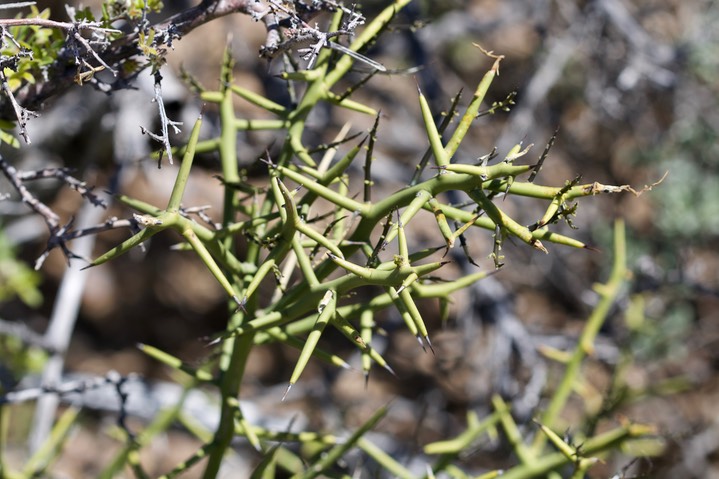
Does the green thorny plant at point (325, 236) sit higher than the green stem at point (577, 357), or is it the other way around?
the green thorny plant at point (325, 236)

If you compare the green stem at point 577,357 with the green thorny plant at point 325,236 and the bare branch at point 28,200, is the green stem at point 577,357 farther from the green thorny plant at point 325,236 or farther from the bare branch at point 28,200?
the bare branch at point 28,200

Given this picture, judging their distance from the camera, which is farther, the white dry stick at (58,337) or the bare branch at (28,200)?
the white dry stick at (58,337)

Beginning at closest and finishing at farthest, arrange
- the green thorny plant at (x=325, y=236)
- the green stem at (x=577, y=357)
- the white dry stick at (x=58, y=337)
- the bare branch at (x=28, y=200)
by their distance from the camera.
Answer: the green thorny plant at (x=325, y=236), the bare branch at (x=28, y=200), the green stem at (x=577, y=357), the white dry stick at (x=58, y=337)

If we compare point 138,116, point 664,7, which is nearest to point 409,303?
point 138,116

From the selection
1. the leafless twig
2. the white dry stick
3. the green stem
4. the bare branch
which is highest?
the leafless twig

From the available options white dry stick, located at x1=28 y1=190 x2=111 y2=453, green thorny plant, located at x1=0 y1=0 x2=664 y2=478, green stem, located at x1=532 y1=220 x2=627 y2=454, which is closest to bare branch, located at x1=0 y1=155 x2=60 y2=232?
green thorny plant, located at x1=0 y1=0 x2=664 y2=478

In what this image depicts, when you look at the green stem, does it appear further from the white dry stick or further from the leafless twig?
the white dry stick

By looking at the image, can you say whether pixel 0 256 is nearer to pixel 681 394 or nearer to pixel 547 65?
pixel 547 65

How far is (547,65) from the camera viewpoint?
10.2ft

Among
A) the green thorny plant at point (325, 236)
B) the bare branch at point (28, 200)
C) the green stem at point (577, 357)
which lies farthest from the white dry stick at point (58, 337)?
the green stem at point (577, 357)

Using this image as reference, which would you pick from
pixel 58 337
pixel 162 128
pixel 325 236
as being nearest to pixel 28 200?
pixel 162 128

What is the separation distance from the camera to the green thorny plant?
32.2 inches

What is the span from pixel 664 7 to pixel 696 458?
2283 mm

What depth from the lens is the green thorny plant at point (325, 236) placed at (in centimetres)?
82
